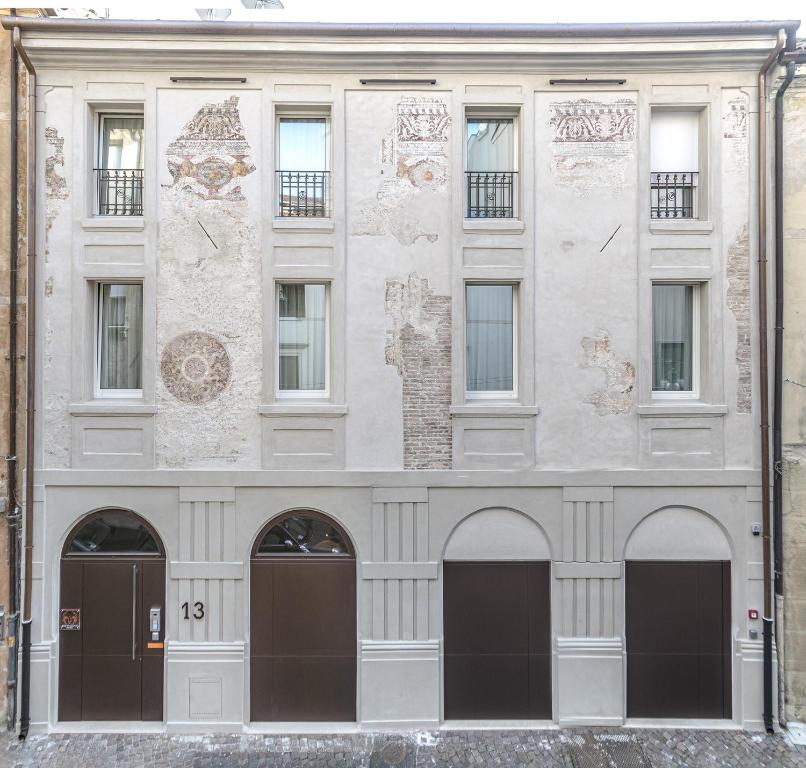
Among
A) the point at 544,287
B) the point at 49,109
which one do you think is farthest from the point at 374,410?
the point at 49,109

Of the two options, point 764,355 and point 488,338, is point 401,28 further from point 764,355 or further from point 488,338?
point 764,355

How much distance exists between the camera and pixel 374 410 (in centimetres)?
757

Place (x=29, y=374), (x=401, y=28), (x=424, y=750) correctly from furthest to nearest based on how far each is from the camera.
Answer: (x=29, y=374) → (x=401, y=28) → (x=424, y=750)

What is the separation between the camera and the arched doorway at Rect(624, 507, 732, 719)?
24.9 feet

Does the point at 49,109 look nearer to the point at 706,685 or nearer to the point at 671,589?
the point at 671,589

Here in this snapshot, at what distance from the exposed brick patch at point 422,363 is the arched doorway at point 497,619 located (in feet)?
4.11

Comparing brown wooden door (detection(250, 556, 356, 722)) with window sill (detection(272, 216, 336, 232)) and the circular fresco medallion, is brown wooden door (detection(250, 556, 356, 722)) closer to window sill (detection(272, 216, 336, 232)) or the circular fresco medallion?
the circular fresco medallion

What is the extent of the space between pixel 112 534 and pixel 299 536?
2769 millimetres

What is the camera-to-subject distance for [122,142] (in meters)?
7.95

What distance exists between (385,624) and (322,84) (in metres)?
8.02

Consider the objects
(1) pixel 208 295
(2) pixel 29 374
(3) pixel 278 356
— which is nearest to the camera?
(2) pixel 29 374

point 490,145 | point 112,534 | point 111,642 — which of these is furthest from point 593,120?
point 111,642

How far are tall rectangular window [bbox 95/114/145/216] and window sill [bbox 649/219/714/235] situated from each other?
25.4ft

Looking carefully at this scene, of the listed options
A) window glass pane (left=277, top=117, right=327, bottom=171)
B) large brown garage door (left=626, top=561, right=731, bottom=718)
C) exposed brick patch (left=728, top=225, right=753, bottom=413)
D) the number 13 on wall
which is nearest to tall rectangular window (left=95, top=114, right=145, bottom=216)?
window glass pane (left=277, top=117, right=327, bottom=171)
